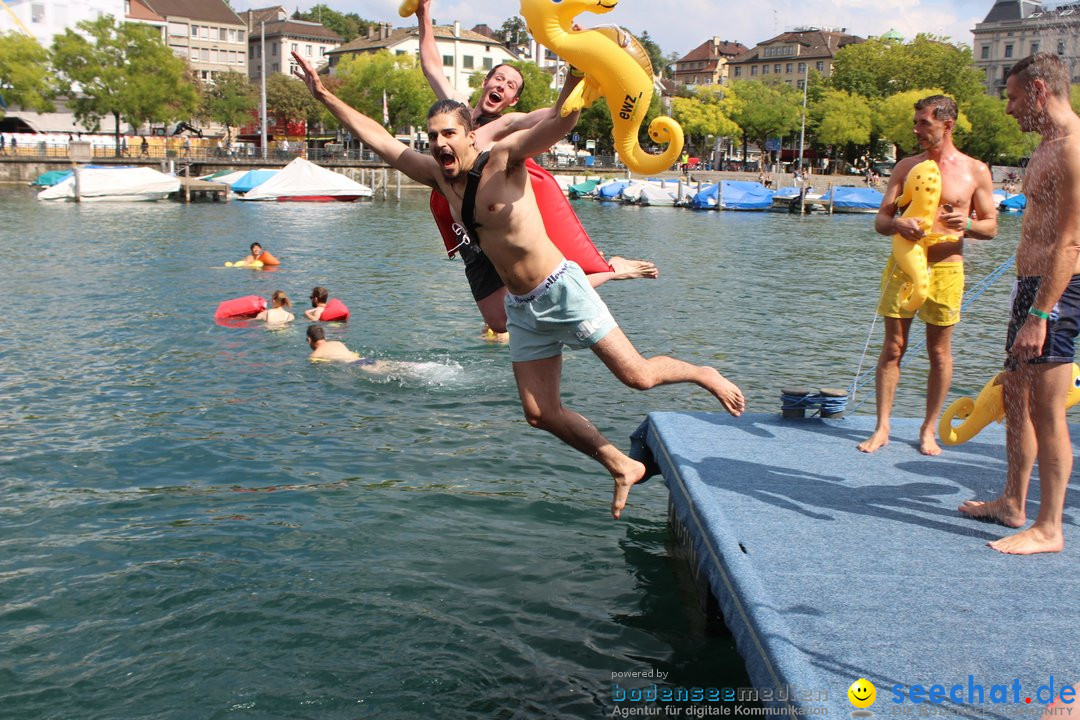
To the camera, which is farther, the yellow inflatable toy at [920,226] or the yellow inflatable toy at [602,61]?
the yellow inflatable toy at [920,226]

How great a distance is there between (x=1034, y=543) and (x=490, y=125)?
13.9ft

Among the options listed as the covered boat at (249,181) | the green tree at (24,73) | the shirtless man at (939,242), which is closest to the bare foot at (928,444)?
the shirtless man at (939,242)

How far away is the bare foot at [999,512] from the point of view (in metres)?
6.14

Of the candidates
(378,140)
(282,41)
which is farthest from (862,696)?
(282,41)

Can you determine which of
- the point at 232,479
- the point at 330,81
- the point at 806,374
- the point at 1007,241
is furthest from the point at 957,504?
the point at 330,81

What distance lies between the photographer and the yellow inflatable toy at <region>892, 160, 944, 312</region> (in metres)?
7.54

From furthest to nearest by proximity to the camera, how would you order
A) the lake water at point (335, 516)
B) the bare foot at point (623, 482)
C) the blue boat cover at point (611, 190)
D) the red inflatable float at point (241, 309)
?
the blue boat cover at point (611, 190)
the red inflatable float at point (241, 309)
the bare foot at point (623, 482)
the lake water at point (335, 516)

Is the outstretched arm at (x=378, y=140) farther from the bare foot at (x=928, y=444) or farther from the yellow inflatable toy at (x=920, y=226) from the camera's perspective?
the bare foot at (x=928, y=444)

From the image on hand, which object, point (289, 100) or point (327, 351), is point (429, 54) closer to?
point (327, 351)

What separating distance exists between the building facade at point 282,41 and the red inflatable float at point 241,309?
394ft

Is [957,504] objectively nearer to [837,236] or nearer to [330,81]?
[837,236]

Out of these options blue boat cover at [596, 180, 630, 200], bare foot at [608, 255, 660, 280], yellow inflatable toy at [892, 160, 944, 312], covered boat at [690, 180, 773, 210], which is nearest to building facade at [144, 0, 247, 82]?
blue boat cover at [596, 180, 630, 200]

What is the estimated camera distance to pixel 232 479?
10.3 m

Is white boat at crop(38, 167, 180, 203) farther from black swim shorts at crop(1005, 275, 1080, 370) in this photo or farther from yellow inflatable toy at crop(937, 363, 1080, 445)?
black swim shorts at crop(1005, 275, 1080, 370)
